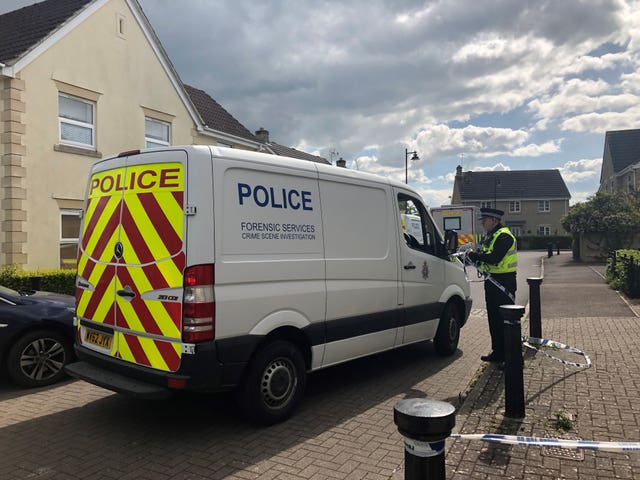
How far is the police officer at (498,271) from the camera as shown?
603cm

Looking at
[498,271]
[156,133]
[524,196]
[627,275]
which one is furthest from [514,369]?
[524,196]

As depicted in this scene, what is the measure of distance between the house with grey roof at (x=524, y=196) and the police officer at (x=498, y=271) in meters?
55.4

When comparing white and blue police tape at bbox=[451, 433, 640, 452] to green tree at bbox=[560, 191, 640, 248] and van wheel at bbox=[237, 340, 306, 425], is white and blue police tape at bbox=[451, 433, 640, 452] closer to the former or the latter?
van wheel at bbox=[237, 340, 306, 425]

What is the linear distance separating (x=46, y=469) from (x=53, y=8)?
13.7 m

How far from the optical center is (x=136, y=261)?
4.02m

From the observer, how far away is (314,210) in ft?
15.2

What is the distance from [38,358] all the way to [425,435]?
196 inches

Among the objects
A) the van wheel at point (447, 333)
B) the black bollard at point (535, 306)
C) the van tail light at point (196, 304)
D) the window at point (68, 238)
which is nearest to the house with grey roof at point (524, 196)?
the window at point (68, 238)

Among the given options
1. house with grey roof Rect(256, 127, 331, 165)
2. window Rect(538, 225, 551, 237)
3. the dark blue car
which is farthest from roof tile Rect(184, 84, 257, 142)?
window Rect(538, 225, 551, 237)

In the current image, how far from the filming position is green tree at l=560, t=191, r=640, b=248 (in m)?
25.4

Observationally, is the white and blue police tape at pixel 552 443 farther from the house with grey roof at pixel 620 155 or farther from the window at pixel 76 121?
the house with grey roof at pixel 620 155

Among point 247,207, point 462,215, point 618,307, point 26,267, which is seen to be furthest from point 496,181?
point 247,207

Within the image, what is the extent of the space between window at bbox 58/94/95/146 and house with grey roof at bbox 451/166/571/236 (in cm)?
5268

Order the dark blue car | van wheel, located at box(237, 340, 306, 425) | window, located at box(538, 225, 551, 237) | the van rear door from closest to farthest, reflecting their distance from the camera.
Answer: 1. the van rear door
2. van wheel, located at box(237, 340, 306, 425)
3. the dark blue car
4. window, located at box(538, 225, 551, 237)
